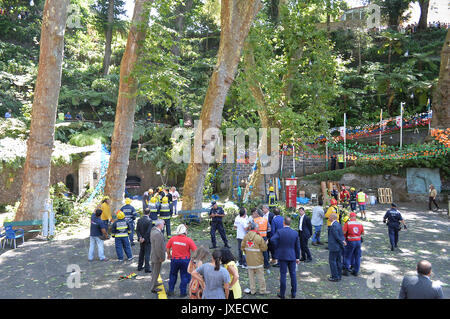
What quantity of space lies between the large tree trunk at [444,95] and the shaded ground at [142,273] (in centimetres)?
1251

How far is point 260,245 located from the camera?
22.7 feet

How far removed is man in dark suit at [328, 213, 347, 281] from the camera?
791 centimetres

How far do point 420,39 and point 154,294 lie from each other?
32546 mm

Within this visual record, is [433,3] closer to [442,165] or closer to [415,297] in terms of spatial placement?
[442,165]

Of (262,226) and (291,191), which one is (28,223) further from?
(291,191)

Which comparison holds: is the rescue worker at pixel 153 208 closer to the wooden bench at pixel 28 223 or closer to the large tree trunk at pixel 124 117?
the large tree trunk at pixel 124 117

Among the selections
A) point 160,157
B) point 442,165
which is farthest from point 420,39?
point 160,157

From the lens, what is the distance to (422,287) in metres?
4.53

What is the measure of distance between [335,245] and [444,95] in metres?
19.8

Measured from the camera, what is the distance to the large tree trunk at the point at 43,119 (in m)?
12.1

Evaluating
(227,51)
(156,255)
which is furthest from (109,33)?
(156,255)

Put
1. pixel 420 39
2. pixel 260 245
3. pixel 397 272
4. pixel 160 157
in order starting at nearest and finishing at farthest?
pixel 260 245 → pixel 397 272 → pixel 160 157 → pixel 420 39

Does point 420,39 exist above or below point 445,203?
above

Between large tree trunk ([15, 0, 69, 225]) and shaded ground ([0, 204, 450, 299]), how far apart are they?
1.46m
